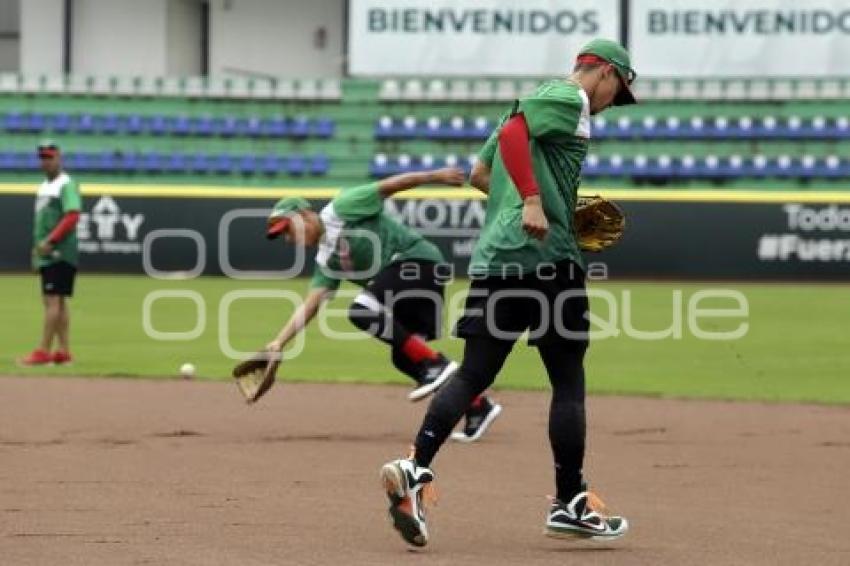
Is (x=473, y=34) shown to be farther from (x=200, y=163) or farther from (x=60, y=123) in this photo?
(x=60, y=123)

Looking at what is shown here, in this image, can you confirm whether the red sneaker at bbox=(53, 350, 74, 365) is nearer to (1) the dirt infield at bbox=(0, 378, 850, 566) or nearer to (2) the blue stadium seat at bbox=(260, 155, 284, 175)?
(1) the dirt infield at bbox=(0, 378, 850, 566)

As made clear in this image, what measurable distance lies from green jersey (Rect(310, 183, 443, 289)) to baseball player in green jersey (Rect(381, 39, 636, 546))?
3800 mm

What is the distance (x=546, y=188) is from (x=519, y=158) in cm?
28

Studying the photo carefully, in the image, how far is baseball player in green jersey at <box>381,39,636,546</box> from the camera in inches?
279

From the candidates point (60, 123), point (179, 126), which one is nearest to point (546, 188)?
point (179, 126)

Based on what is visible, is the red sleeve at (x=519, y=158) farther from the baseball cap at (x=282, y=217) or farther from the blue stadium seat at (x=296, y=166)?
the blue stadium seat at (x=296, y=166)

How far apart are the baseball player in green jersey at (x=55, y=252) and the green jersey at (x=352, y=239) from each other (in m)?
5.62

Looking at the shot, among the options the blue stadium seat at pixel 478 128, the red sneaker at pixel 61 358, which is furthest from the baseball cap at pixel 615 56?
the blue stadium seat at pixel 478 128

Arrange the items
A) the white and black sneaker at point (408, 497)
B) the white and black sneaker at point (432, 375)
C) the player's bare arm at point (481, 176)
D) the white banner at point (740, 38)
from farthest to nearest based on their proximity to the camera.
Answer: the white banner at point (740, 38)
the white and black sneaker at point (432, 375)
the player's bare arm at point (481, 176)
the white and black sneaker at point (408, 497)


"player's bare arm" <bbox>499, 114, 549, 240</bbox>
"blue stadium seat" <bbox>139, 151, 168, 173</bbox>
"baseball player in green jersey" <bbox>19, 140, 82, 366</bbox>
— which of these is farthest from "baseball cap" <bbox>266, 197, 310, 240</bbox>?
"blue stadium seat" <bbox>139, 151, 168, 173</bbox>

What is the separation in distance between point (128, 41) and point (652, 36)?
11.9m

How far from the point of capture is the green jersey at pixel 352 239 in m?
11.1

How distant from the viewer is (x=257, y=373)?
35.6 ft

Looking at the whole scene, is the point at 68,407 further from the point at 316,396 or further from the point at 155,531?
the point at 155,531
